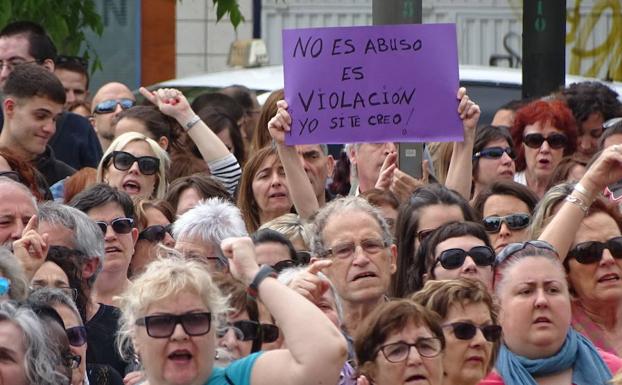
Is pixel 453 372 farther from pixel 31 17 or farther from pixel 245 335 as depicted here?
pixel 31 17

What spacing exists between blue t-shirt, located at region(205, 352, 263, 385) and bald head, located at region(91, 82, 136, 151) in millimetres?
5801

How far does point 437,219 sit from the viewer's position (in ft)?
28.7

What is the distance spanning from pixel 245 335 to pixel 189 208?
2359 mm

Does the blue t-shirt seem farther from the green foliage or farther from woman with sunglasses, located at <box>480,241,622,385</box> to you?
the green foliage

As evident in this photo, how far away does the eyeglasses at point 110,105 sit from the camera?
1248 cm

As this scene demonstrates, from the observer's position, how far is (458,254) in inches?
324

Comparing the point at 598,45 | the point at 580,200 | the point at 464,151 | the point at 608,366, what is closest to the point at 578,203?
the point at 580,200

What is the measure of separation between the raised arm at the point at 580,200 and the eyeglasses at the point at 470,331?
965 millimetres

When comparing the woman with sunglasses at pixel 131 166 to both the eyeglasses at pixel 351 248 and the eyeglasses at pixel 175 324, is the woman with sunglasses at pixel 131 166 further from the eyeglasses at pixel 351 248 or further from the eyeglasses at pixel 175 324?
the eyeglasses at pixel 175 324

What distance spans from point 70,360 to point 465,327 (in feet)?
4.72

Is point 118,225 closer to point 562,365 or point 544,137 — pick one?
point 562,365

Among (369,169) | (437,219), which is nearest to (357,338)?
(437,219)

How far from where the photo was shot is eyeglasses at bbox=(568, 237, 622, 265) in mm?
8375

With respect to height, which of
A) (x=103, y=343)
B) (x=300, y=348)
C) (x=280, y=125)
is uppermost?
(x=280, y=125)
